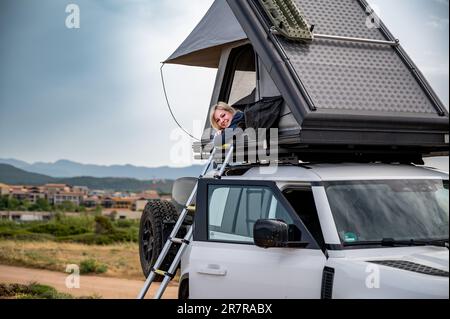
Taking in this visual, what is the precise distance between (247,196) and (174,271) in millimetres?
1099

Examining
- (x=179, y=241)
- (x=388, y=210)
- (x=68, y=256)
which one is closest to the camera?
(x=388, y=210)

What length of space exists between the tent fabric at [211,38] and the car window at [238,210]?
227cm

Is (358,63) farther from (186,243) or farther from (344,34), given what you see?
(186,243)

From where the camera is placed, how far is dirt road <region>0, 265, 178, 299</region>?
16670 mm

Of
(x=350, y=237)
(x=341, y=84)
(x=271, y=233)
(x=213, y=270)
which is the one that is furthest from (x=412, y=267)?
(x=341, y=84)

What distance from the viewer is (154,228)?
7.56 metres

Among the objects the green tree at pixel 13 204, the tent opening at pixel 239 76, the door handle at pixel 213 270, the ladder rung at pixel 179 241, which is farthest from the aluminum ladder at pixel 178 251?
the green tree at pixel 13 204

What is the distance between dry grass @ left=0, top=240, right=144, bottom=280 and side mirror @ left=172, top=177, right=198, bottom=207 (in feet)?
39.9

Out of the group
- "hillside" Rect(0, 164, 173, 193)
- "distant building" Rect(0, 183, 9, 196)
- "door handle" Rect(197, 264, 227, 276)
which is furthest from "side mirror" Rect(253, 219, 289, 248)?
"distant building" Rect(0, 183, 9, 196)

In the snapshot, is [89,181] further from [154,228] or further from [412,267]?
[412,267]

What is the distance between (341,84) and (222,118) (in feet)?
5.78

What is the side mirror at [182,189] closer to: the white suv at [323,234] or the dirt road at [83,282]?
the white suv at [323,234]

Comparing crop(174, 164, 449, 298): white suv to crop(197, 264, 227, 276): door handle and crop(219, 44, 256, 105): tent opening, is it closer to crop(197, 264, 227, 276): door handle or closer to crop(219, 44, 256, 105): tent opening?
crop(197, 264, 227, 276): door handle

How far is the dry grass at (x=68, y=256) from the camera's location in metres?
20.0
